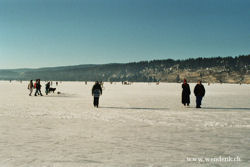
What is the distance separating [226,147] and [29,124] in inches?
275

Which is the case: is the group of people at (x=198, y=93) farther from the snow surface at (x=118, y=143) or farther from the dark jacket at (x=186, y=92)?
the snow surface at (x=118, y=143)

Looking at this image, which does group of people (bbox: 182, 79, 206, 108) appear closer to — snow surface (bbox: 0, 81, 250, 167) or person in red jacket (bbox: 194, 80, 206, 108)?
person in red jacket (bbox: 194, 80, 206, 108)

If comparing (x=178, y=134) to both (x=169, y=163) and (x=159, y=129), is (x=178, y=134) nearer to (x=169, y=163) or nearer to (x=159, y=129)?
(x=159, y=129)

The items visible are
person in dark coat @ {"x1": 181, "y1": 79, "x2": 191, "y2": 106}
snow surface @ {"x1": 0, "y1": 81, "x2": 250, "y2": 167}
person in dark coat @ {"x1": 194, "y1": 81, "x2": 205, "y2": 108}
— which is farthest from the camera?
person in dark coat @ {"x1": 181, "y1": 79, "x2": 191, "y2": 106}

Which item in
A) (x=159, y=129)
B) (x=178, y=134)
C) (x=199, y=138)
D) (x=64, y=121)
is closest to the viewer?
(x=199, y=138)

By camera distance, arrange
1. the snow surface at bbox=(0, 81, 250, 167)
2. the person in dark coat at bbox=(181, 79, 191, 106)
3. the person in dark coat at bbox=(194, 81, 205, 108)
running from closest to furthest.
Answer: the snow surface at bbox=(0, 81, 250, 167)
the person in dark coat at bbox=(194, 81, 205, 108)
the person in dark coat at bbox=(181, 79, 191, 106)

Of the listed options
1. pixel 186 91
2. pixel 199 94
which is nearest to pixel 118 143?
pixel 199 94

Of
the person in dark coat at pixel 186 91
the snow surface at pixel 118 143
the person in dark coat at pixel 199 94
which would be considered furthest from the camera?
the person in dark coat at pixel 186 91

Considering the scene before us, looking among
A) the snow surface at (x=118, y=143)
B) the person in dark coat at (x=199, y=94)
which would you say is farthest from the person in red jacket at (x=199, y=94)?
the snow surface at (x=118, y=143)

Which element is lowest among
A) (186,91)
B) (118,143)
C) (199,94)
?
(118,143)

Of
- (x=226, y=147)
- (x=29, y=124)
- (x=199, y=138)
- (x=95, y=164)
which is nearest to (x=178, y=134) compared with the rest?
(x=199, y=138)

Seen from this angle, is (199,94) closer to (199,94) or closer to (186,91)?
(199,94)

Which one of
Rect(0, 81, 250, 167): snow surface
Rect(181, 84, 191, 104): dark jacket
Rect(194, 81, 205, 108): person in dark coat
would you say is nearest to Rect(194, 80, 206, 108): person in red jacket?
Rect(194, 81, 205, 108): person in dark coat

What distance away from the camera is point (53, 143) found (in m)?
6.96
